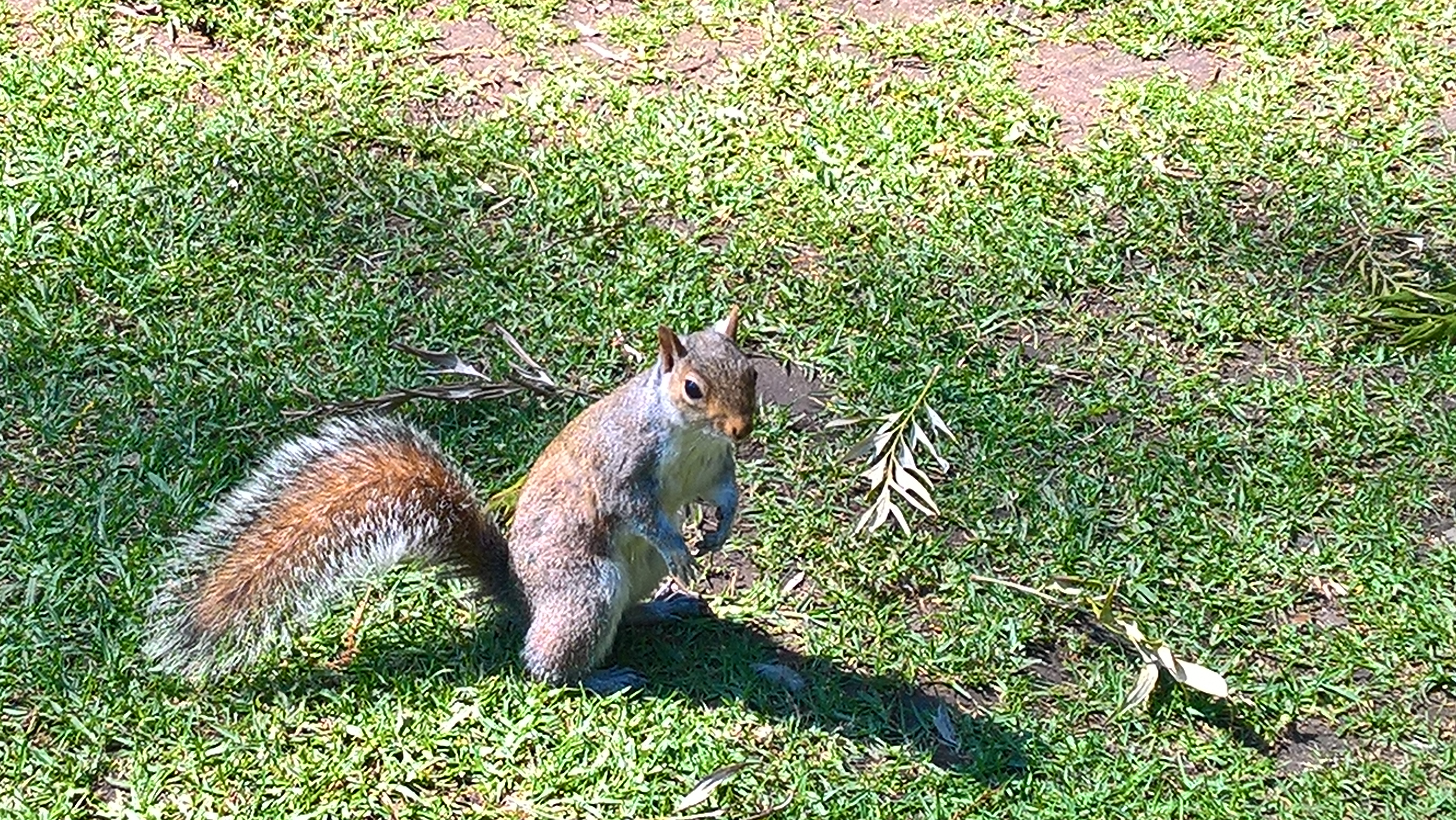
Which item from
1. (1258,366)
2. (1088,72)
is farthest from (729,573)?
(1088,72)

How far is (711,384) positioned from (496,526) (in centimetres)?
50

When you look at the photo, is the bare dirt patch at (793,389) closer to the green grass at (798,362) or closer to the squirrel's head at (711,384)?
the green grass at (798,362)

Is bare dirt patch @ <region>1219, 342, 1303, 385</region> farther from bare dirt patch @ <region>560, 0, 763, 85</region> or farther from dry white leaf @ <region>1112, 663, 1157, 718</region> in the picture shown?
bare dirt patch @ <region>560, 0, 763, 85</region>

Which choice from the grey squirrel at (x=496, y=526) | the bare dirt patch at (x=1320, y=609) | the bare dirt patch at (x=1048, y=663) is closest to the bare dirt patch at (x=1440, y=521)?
the bare dirt patch at (x=1320, y=609)

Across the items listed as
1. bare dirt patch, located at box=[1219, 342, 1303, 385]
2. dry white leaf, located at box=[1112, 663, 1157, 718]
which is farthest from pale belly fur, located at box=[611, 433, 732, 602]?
bare dirt patch, located at box=[1219, 342, 1303, 385]

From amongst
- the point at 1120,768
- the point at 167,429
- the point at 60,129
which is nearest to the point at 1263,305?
the point at 1120,768

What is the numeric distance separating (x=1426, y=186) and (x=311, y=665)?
298cm

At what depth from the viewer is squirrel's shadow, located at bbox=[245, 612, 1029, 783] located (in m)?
2.88

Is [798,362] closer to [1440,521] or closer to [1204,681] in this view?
[1204,681]

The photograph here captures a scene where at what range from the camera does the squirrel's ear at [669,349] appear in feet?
8.78

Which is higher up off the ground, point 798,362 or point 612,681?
point 798,362

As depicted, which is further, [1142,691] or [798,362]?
[798,362]

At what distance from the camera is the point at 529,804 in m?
2.74

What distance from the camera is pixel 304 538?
2660 mm
